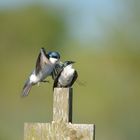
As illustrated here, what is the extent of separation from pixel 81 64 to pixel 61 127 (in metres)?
12.7

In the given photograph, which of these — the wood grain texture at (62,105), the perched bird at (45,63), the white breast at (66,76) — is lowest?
the wood grain texture at (62,105)

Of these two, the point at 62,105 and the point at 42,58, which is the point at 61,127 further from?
the point at 42,58

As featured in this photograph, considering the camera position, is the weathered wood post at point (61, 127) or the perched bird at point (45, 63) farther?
the perched bird at point (45, 63)

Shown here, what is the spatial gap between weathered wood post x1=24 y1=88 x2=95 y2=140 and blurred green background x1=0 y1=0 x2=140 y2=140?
783 cm

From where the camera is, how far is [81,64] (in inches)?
600

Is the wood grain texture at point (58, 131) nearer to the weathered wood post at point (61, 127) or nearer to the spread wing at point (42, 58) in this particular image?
Result: the weathered wood post at point (61, 127)

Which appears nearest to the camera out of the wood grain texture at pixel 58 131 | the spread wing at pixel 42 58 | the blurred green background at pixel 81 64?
the wood grain texture at pixel 58 131

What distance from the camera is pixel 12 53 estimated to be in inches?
657

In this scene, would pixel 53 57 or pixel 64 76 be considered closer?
pixel 64 76

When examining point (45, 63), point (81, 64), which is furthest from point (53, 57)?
point (81, 64)

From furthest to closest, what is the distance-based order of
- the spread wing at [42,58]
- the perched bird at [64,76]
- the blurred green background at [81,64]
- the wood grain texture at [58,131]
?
1. the blurred green background at [81,64]
2. the spread wing at [42,58]
3. the perched bird at [64,76]
4. the wood grain texture at [58,131]

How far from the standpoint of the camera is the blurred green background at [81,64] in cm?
1178

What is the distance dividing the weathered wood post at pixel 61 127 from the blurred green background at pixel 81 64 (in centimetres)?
783

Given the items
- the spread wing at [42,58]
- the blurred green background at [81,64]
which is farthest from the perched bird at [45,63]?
the blurred green background at [81,64]
